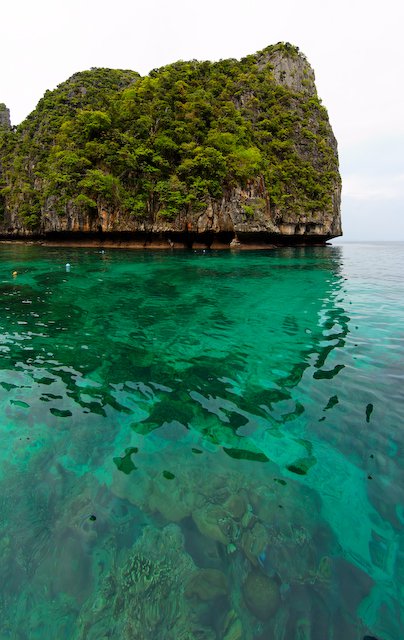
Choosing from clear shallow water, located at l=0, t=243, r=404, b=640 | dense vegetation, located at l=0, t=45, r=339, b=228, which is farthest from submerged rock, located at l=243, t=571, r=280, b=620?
dense vegetation, located at l=0, t=45, r=339, b=228

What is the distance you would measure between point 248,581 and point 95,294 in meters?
11.3

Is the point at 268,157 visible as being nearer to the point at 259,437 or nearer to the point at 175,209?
the point at 175,209

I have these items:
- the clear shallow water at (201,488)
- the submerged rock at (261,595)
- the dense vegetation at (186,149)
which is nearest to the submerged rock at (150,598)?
the clear shallow water at (201,488)

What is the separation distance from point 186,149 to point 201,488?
3424 centimetres

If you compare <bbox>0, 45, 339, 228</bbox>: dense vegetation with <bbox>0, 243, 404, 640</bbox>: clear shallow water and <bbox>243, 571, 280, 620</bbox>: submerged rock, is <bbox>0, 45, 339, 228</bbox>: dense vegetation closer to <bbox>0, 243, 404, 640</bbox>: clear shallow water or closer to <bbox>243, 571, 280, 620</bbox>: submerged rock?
<bbox>0, 243, 404, 640</bbox>: clear shallow water

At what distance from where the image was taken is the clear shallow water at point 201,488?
217 cm

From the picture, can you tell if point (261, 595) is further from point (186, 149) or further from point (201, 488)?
point (186, 149)

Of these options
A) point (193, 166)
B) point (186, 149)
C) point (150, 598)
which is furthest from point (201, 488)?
point (186, 149)

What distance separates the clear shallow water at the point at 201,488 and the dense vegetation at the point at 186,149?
27.5 meters

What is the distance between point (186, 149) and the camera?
30859mm

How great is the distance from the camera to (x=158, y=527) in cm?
274

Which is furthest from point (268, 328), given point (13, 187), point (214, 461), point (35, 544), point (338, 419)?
point (13, 187)

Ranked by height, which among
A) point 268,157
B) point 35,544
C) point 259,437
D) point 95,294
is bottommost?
point 35,544

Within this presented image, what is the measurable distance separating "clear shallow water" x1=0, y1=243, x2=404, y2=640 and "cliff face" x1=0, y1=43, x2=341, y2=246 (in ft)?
89.9
